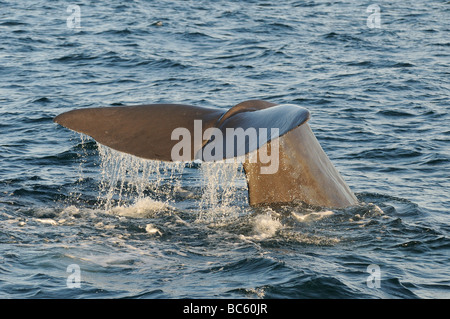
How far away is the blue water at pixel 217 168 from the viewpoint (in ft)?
20.9

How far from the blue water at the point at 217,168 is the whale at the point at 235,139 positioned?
0.23m

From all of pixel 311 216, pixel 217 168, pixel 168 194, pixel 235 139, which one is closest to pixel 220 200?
pixel 168 194

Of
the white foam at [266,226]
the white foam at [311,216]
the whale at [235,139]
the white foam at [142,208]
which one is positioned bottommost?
the white foam at [142,208]

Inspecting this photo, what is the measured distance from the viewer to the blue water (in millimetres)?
6379

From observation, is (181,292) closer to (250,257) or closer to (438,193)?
(250,257)

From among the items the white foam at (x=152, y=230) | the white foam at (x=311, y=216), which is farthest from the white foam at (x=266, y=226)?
the white foam at (x=152, y=230)

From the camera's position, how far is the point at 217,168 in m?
9.70

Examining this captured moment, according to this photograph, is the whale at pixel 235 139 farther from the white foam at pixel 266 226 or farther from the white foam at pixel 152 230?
the white foam at pixel 152 230

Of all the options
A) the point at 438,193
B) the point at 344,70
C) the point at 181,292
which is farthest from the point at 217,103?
the point at 181,292

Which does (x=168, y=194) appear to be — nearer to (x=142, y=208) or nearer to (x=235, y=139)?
(x=142, y=208)

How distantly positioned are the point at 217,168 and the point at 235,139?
423cm

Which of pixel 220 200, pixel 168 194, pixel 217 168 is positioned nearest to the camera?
pixel 220 200

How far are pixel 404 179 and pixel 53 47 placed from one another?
40.2ft

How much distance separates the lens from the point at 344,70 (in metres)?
17.2
